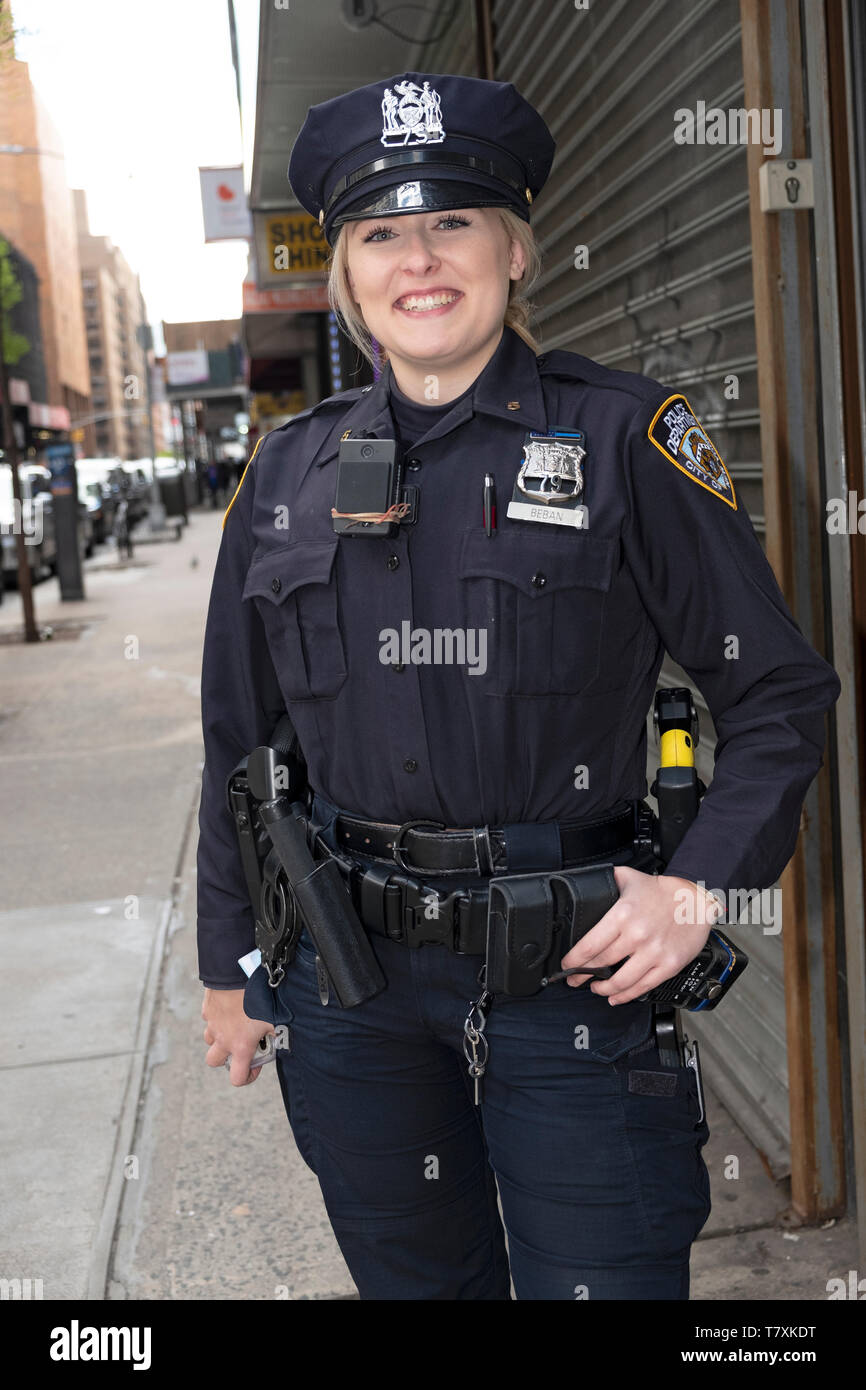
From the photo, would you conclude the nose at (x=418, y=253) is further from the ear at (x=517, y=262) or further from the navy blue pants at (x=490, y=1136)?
the navy blue pants at (x=490, y=1136)

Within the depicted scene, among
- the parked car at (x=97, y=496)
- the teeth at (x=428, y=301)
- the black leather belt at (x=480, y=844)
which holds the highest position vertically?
the parked car at (x=97, y=496)

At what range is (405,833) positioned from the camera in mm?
1803

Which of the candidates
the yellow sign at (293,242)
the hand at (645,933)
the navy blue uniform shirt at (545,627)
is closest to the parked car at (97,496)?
the yellow sign at (293,242)

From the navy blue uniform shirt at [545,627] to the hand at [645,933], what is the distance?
39mm

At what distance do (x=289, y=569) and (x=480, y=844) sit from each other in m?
0.46

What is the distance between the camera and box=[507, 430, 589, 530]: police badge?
66.7 inches

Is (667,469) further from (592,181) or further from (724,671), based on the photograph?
(592,181)

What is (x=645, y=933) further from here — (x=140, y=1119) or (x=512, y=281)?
(x=140, y=1119)

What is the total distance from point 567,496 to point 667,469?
0.13m

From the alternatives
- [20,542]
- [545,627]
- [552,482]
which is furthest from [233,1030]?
[20,542]

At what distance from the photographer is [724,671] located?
172cm

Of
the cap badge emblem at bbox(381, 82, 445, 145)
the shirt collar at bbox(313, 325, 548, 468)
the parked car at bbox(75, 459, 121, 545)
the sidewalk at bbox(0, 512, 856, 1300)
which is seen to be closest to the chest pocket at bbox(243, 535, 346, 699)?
the shirt collar at bbox(313, 325, 548, 468)

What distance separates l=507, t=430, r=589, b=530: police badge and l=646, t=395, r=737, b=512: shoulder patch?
10 cm

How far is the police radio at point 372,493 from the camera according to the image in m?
1.77
